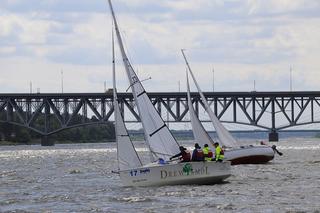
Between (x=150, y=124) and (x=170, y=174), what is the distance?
329 cm

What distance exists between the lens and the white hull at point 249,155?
7238 cm

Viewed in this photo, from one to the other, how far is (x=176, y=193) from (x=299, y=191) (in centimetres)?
532

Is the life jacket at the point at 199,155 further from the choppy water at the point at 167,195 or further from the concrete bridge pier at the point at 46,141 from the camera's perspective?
the concrete bridge pier at the point at 46,141

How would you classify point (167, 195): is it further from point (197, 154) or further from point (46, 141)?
point (46, 141)

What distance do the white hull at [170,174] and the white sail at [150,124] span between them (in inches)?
71.8

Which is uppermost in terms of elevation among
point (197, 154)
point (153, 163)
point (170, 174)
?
point (197, 154)

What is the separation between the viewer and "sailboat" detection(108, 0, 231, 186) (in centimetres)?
4828

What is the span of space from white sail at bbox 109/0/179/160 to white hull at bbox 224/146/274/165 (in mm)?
20191

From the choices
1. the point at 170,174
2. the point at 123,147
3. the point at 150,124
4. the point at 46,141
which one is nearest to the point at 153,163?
the point at 170,174

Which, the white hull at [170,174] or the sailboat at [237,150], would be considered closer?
the white hull at [170,174]

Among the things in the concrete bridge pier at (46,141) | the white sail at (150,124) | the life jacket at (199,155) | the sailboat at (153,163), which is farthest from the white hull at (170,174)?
the concrete bridge pier at (46,141)

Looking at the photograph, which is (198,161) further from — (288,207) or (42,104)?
(42,104)

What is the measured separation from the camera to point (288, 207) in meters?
38.9

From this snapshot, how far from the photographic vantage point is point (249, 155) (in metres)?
73.5
